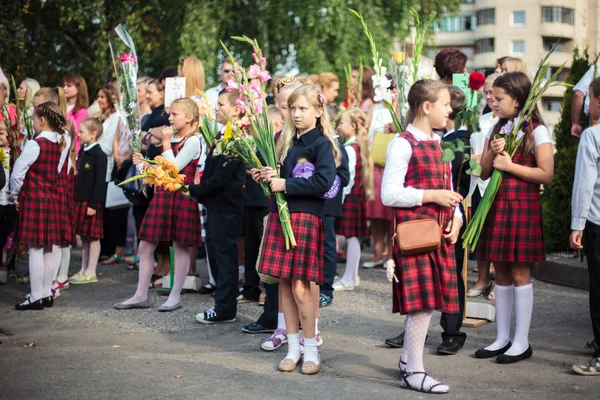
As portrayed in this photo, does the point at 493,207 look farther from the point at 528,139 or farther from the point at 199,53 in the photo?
the point at 199,53

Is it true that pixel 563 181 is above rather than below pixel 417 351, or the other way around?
above

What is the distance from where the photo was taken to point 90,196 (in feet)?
31.6

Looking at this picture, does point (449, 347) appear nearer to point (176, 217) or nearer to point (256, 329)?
point (256, 329)

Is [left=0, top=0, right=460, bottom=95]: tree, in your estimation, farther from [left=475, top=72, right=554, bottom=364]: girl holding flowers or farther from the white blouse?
the white blouse

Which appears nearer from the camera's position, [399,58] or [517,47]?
[399,58]

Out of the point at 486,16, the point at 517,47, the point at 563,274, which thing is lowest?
the point at 563,274

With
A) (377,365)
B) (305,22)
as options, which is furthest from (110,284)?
(305,22)

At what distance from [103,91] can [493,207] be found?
19.7 feet

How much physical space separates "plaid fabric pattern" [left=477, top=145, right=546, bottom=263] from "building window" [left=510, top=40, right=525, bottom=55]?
72.0m

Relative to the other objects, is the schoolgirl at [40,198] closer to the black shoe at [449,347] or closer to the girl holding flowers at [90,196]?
the girl holding flowers at [90,196]

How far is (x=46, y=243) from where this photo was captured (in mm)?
8125

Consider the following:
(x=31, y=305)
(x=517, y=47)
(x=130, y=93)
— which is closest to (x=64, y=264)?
(x=31, y=305)

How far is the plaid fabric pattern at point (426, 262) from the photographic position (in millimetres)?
5348

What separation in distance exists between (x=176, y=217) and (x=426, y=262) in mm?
3313
